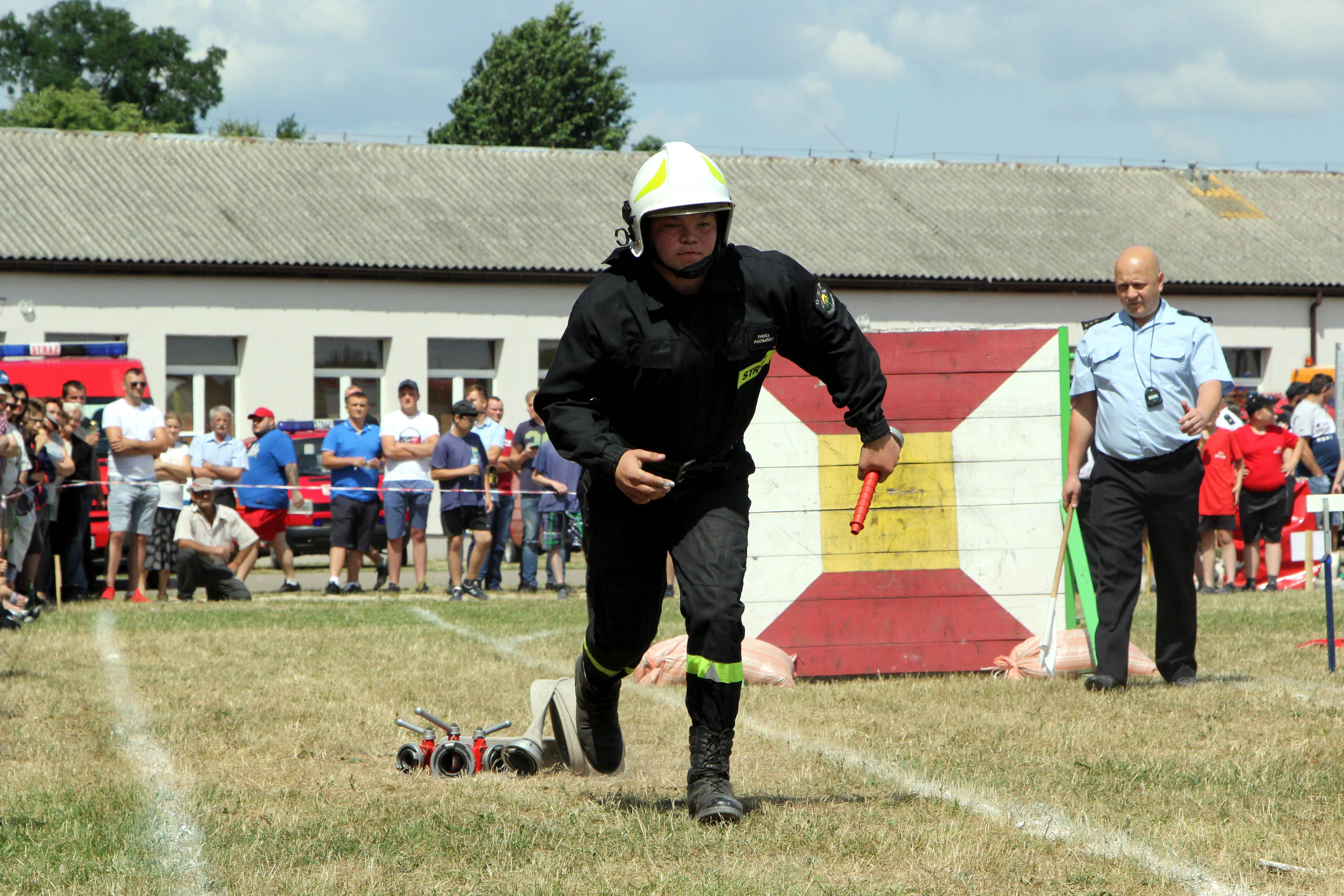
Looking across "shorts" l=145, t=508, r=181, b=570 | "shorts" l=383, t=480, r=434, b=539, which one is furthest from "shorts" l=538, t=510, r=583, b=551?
"shorts" l=145, t=508, r=181, b=570

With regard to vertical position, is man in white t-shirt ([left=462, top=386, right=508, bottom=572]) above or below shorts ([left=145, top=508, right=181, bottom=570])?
above

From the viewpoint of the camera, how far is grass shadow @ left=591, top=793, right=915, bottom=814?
5055 mm

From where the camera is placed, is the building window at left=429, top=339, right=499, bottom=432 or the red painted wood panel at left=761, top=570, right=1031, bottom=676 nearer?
the red painted wood panel at left=761, top=570, right=1031, bottom=676

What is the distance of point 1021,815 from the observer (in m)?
4.88

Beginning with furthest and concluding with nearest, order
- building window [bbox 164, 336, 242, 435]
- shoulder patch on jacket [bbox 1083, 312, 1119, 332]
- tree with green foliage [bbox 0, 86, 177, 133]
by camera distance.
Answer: tree with green foliage [bbox 0, 86, 177, 133], building window [bbox 164, 336, 242, 435], shoulder patch on jacket [bbox 1083, 312, 1119, 332]


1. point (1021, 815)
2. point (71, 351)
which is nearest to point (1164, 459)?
point (1021, 815)

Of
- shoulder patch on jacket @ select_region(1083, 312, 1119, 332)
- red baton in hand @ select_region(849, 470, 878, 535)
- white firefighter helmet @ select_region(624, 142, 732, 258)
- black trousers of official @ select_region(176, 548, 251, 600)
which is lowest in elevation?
black trousers of official @ select_region(176, 548, 251, 600)

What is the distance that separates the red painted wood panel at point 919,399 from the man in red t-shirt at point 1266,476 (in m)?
7.76

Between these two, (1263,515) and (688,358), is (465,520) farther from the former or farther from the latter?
(688,358)

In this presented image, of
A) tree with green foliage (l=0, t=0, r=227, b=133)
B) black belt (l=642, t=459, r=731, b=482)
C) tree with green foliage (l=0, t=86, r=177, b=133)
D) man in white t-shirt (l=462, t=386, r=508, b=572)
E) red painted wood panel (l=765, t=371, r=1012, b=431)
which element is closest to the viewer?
black belt (l=642, t=459, r=731, b=482)

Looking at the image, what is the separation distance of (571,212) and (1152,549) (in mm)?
27239

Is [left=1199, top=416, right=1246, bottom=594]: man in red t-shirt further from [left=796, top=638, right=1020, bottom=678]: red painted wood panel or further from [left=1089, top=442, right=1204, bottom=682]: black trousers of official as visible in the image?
[left=1089, top=442, right=1204, bottom=682]: black trousers of official

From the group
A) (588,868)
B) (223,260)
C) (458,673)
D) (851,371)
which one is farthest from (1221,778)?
(223,260)

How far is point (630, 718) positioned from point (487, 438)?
9.44m
